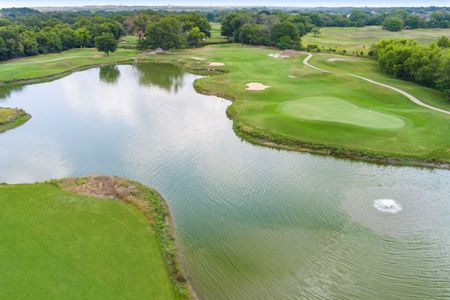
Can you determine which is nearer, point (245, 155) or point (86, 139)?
point (245, 155)

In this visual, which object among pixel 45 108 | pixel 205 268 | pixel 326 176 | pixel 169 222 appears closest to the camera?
pixel 205 268

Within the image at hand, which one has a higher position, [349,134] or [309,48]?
[309,48]

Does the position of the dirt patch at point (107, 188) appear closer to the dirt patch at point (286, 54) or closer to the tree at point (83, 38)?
the dirt patch at point (286, 54)

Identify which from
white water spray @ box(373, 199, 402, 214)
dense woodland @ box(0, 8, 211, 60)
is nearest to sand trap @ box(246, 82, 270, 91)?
white water spray @ box(373, 199, 402, 214)

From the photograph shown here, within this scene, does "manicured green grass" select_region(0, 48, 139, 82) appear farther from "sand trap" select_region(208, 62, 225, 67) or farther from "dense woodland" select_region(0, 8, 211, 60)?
"sand trap" select_region(208, 62, 225, 67)

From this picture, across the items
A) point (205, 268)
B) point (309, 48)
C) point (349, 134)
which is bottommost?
point (205, 268)

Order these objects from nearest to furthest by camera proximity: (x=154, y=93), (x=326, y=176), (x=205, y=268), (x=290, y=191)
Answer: (x=205, y=268), (x=290, y=191), (x=326, y=176), (x=154, y=93)

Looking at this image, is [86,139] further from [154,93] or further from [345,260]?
[345,260]

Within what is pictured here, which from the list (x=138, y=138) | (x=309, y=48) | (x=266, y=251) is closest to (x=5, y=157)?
(x=138, y=138)

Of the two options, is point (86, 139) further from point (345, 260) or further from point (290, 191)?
point (345, 260)
